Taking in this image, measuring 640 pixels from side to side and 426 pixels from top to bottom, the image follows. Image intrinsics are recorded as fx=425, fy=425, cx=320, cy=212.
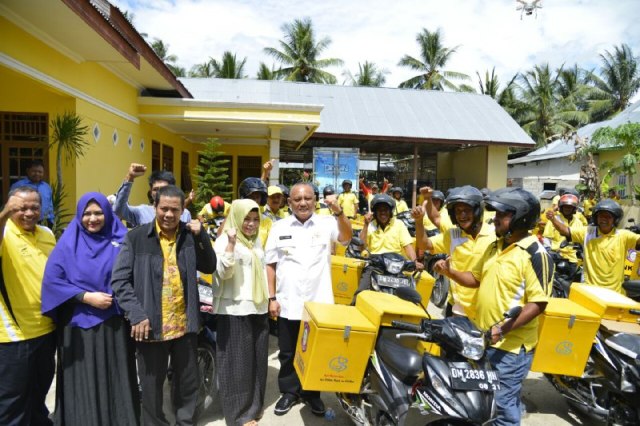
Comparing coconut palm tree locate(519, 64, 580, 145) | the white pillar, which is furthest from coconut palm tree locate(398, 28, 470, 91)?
the white pillar

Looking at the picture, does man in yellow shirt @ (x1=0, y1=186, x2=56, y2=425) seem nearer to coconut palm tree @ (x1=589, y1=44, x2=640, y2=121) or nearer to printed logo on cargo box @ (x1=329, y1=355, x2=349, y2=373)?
printed logo on cargo box @ (x1=329, y1=355, x2=349, y2=373)

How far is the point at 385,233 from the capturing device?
→ 4.96 metres

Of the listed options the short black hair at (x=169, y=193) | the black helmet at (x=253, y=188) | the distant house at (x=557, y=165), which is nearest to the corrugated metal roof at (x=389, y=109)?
the distant house at (x=557, y=165)

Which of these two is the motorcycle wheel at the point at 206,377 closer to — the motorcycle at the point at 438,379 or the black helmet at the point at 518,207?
the motorcycle at the point at 438,379

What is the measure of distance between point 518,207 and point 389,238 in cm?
250

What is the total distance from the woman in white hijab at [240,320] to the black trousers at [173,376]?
0.24 metres

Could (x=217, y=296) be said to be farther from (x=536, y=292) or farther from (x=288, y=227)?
(x=536, y=292)

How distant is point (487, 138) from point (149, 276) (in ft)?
52.3

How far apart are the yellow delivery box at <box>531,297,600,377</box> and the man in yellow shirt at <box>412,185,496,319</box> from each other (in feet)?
1.78

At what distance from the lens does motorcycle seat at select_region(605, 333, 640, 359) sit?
2.84 metres

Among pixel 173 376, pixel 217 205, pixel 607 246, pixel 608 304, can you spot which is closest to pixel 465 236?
pixel 608 304

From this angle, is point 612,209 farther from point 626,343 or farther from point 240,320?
point 240,320

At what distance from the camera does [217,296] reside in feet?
10.2

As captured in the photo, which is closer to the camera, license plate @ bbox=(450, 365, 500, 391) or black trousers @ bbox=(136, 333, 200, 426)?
license plate @ bbox=(450, 365, 500, 391)
